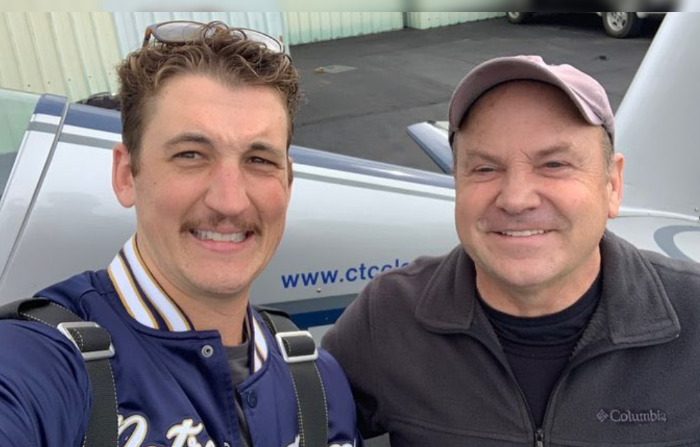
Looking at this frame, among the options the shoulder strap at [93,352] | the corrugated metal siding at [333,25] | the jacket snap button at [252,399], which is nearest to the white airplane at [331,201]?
the shoulder strap at [93,352]

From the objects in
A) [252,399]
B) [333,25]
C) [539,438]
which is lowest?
[333,25]

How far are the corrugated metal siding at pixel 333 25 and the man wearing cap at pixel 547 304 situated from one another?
1525 centimetres

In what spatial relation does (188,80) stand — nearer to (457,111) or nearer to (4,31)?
(457,111)

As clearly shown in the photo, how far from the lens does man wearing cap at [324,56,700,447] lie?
4.87 feet

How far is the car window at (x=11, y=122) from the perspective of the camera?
2.42 metres

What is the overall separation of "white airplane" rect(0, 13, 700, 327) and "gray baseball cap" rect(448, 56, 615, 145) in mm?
1146

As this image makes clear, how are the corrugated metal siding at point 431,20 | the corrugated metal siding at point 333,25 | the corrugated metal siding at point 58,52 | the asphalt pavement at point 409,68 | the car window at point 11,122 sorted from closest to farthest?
the car window at point 11,122
the corrugated metal siding at point 58,52
the asphalt pavement at point 409,68
the corrugated metal siding at point 333,25
the corrugated metal siding at point 431,20

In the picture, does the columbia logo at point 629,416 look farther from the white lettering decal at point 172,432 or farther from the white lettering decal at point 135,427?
the white lettering decal at point 135,427

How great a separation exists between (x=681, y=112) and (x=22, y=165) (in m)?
2.40

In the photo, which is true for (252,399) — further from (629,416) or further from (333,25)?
(333,25)

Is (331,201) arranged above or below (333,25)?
above

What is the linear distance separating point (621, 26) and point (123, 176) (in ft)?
46.4

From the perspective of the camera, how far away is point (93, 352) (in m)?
1.25

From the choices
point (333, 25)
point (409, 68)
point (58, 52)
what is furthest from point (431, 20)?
point (58, 52)
